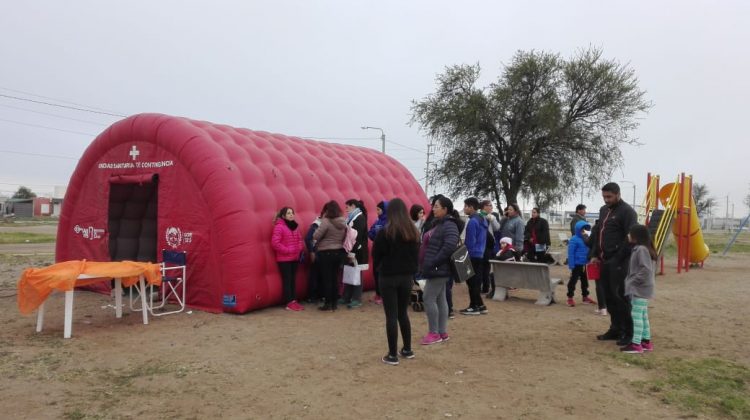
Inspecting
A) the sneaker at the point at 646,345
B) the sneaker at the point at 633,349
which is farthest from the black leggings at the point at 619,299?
the sneaker at the point at 633,349

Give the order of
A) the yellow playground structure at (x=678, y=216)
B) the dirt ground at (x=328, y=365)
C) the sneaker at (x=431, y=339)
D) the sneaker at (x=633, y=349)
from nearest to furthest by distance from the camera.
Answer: the dirt ground at (x=328, y=365) → the sneaker at (x=633, y=349) → the sneaker at (x=431, y=339) → the yellow playground structure at (x=678, y=216)

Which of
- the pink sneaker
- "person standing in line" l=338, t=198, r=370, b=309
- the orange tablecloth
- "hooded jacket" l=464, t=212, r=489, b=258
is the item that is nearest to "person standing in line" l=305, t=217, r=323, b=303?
"person standing in line" l=338, t=198, r=370, b=309

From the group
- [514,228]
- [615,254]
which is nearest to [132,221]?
[514,228]

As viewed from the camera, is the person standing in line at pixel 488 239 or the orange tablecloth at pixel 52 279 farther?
the person standing in line at pixel 488 239

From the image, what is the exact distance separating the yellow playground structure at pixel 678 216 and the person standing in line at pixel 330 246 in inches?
363

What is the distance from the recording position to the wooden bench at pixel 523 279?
374 inches

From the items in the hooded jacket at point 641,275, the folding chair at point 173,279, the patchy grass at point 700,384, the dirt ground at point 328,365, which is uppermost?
the hooded jacket at point 641,275

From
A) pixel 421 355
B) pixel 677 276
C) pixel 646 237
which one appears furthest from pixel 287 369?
pixel 677 276

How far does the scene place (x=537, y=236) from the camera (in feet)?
37.4

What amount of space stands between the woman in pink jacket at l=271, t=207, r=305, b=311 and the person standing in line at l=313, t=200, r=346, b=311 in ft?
1.09

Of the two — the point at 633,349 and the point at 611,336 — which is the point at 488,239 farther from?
the point at 633,349

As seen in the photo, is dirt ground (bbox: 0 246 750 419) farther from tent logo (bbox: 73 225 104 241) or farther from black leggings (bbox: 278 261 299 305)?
tent logo (bbox: 73 225 104 241)

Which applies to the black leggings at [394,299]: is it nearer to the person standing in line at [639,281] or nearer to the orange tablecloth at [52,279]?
the person standing in line at [639,281]

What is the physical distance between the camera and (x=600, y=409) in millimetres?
4445
